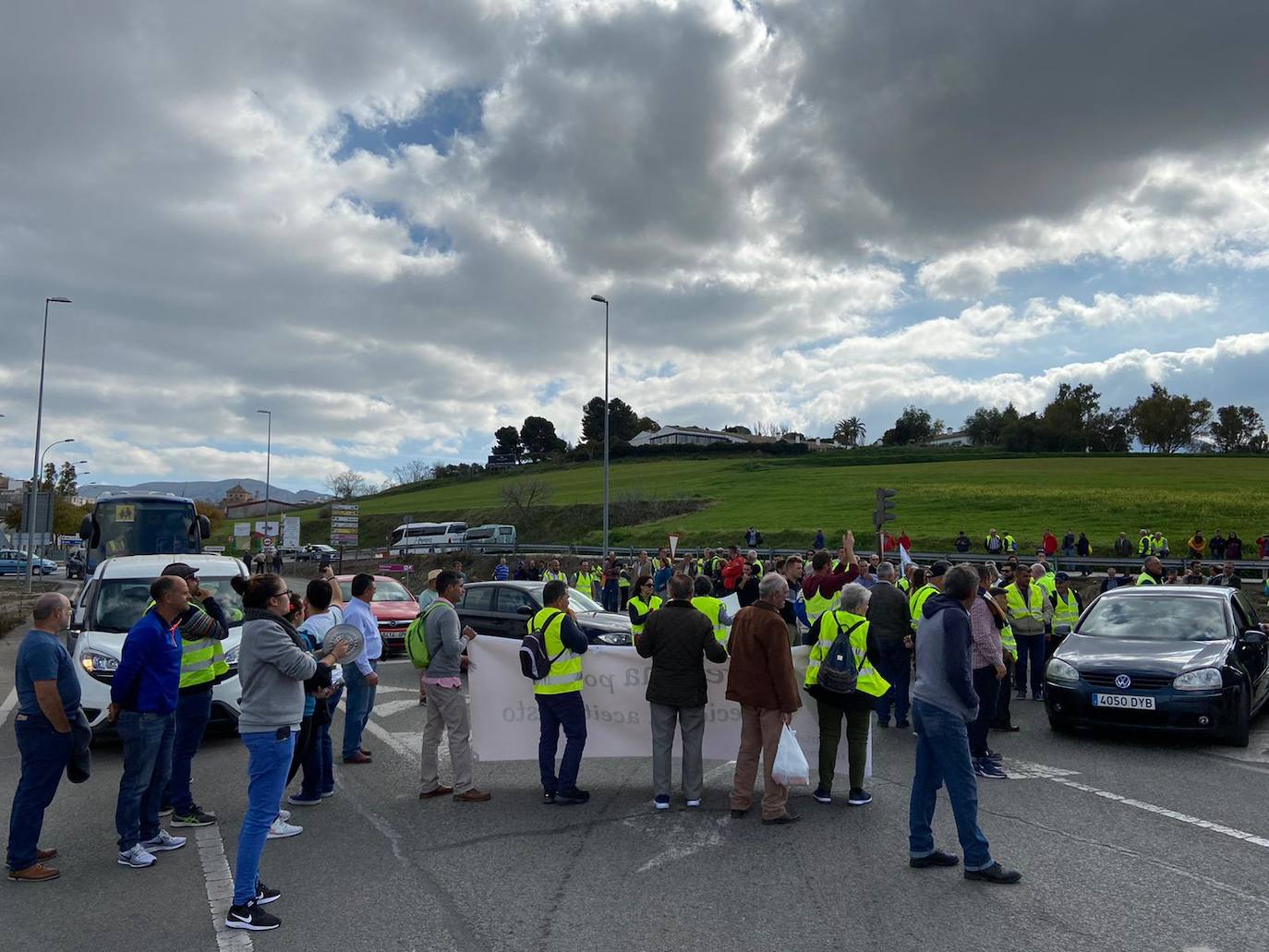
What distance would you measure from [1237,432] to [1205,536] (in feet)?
245

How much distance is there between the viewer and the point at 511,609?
48.2ft

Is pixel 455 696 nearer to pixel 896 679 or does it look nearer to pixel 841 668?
pixel 841 668

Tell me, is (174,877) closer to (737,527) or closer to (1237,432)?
(737,527)

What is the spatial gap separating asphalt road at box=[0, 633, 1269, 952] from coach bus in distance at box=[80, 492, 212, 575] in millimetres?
15731

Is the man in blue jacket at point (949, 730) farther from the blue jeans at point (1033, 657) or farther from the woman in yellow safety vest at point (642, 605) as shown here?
the blue jeans at point (1033, 657)

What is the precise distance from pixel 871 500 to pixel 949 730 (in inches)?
2097

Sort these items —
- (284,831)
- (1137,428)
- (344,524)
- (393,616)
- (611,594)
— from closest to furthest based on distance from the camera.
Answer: (284,831) < (393,616) < (611,594) < (344,524) < (1137,428)

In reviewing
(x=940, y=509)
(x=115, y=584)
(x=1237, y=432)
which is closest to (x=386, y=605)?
(x=115, y=584)

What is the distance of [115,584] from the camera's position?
404 inches

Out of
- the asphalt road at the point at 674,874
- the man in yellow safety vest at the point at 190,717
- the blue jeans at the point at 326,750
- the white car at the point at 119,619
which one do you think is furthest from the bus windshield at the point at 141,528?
the man in yellow safety vest at the point at 190,717

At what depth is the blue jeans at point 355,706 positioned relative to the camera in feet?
27.4

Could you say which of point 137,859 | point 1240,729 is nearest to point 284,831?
point 137,859

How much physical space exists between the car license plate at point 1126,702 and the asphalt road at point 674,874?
0.75 m

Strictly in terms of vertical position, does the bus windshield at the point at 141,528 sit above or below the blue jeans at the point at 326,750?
above
